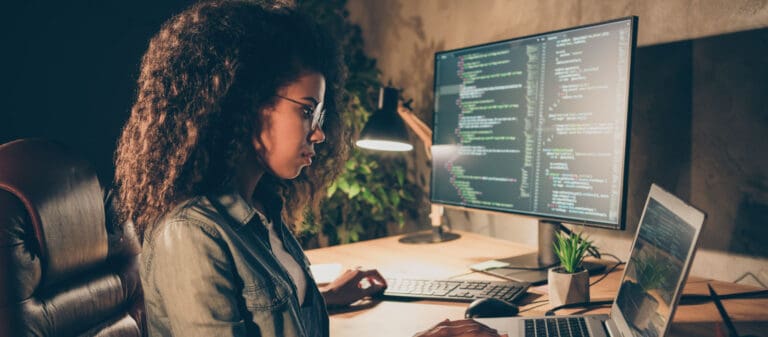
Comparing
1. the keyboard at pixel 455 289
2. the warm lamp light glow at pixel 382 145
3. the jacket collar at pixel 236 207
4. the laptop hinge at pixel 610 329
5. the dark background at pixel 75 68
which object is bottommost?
the keyboard at pixel 455 289

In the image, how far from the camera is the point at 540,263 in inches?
54.1

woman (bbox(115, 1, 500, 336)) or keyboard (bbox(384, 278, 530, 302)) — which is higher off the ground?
woman (bbox(115, 1, 500, 336))

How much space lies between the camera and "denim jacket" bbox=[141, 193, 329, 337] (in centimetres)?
71

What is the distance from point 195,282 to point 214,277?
25 mm

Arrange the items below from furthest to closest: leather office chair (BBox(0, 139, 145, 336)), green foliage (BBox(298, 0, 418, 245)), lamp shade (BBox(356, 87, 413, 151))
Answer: green foliage (BBox(298, 0, 418, 245))
lamp shade (BBox(356, 87, 413, 151))
leather office chair (BBox(0, 139, 145, 336))

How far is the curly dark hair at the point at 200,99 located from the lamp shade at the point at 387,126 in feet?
2.58

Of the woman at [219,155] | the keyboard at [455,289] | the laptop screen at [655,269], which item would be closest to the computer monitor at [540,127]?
the keyboard at [455,289]

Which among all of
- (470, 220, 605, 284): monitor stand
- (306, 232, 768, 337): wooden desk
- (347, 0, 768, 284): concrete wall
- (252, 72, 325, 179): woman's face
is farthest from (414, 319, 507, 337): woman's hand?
(347, 0, 768, 284): concrete wall

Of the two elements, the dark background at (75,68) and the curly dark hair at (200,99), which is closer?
the curly dark hair at (200,99)

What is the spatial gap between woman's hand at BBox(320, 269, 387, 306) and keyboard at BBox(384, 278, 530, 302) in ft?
0.09

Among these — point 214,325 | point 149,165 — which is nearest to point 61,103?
point 149,165

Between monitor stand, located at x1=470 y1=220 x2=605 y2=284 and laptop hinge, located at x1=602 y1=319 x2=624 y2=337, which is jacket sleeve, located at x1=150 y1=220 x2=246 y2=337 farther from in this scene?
monitor stand, located at x1=470 y1=220 x2=605 y2=284

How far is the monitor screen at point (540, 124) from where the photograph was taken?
1164 millimetres

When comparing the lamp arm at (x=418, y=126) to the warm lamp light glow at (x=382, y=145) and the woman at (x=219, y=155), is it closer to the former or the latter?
the warm lamp light glow at (x=382, y=145)
